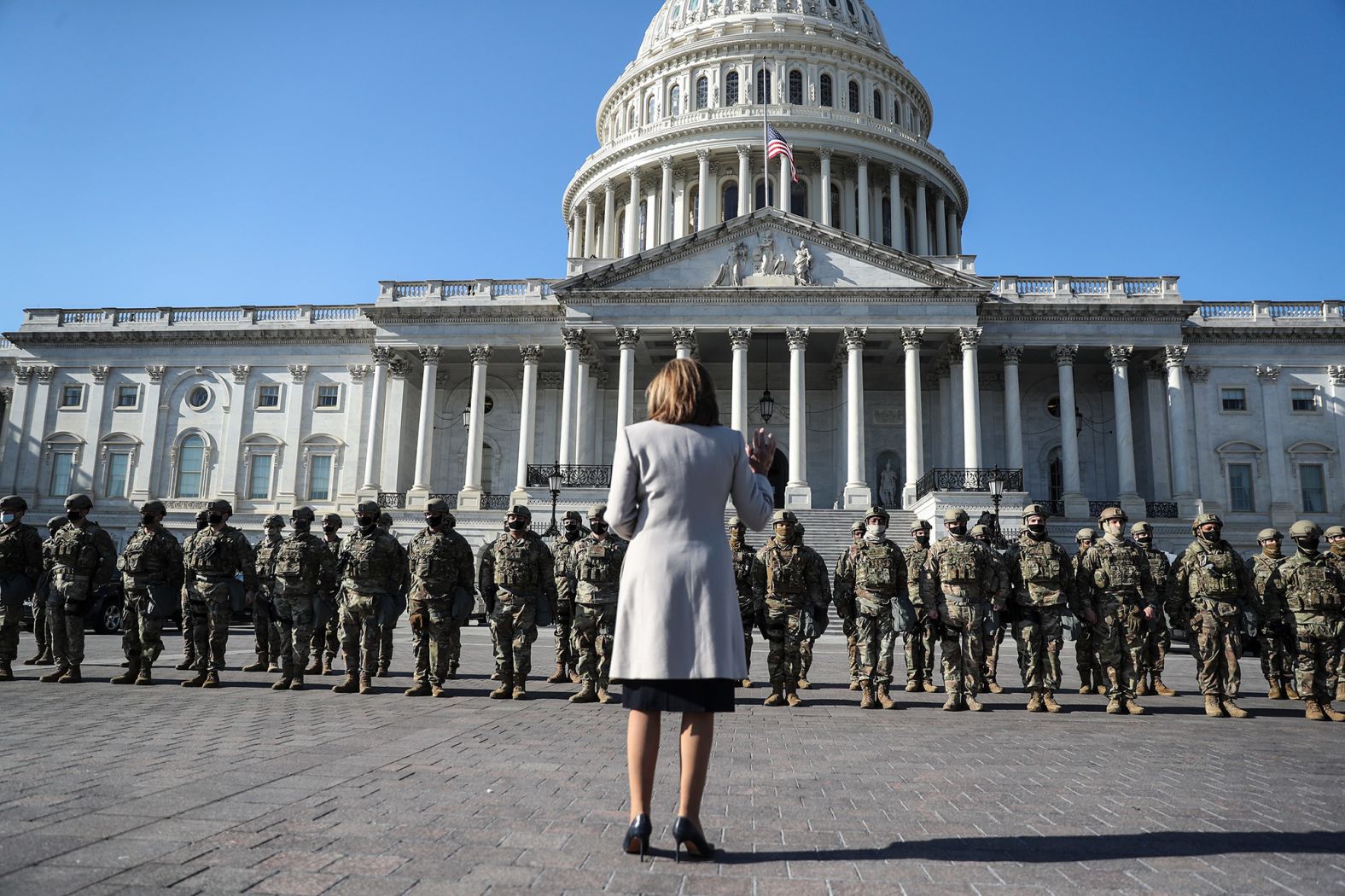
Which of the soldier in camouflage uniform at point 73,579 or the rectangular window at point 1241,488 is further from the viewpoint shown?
the rectangular window at point 1241,488

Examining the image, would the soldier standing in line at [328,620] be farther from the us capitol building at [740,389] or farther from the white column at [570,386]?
the white column at [570,386]

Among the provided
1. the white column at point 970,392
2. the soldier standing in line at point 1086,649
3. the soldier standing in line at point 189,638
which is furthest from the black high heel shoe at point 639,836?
the white column at point 970,392

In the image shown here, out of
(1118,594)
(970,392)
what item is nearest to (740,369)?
(970,392)

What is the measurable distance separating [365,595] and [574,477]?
25.8m

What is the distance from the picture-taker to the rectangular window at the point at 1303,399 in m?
40.0

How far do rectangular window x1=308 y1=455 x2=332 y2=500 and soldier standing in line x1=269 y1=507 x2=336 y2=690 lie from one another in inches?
1314

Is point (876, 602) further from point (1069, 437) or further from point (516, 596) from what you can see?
point (1069, 437)

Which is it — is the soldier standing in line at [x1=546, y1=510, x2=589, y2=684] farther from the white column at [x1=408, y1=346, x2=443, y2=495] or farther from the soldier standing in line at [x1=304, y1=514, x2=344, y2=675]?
the white column at [x1=408, y1=346, x2=443, y2=495]

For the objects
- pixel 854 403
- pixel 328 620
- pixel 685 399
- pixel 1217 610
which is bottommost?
pixel 328 620

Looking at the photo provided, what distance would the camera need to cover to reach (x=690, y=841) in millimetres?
4035

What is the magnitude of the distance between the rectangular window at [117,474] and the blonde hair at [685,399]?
1863 inches

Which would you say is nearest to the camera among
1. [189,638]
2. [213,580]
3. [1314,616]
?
[1314,616]

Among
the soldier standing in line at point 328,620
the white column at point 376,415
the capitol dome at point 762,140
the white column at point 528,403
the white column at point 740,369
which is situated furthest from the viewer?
the capitol dome at point 762,140

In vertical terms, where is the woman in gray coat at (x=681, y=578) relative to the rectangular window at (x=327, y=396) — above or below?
below
